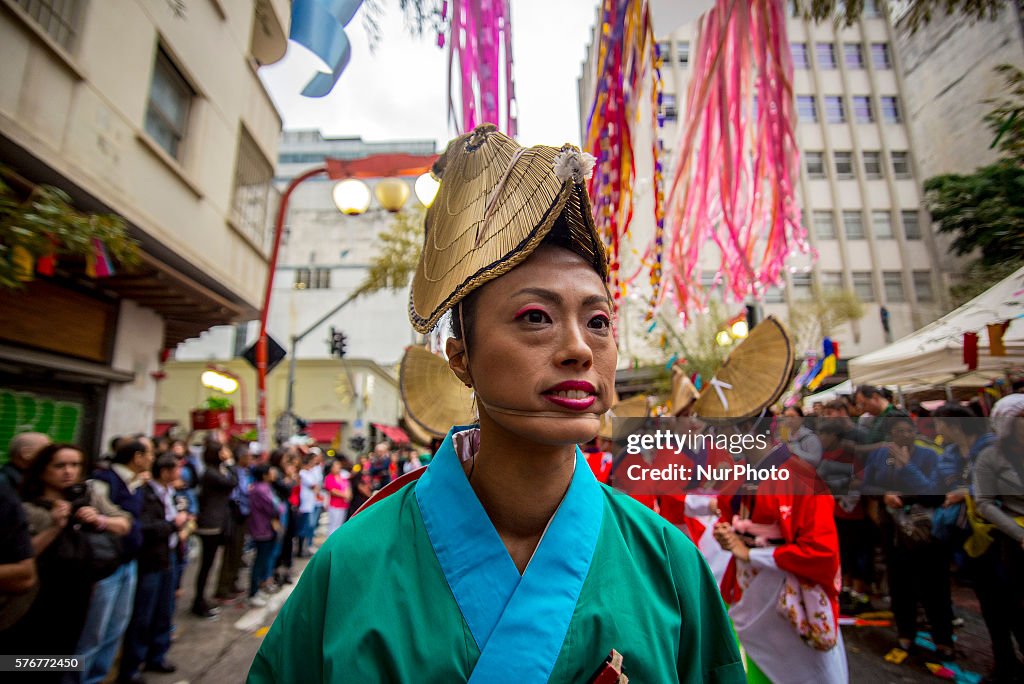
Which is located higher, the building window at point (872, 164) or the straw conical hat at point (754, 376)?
the building window at point (872, 164)

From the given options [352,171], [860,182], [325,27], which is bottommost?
[325,27]

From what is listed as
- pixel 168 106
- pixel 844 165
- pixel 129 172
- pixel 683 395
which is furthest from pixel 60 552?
pixel 844 165

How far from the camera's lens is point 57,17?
183 inches

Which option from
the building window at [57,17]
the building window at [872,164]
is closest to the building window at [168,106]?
the building window at [57,17]

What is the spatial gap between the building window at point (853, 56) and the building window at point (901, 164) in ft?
16.3

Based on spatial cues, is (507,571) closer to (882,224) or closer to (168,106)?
(168,106)

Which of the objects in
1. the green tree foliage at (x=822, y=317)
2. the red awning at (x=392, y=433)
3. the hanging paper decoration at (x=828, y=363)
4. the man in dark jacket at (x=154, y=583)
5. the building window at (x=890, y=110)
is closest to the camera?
the man in dark jacket at (x=154, y=583)

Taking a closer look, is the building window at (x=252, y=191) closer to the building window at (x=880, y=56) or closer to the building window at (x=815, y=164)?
the building window at (x=815, y=164)

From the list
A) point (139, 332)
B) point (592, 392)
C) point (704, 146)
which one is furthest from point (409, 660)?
point (139, 332)

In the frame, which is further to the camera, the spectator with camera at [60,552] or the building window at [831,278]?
the building window at [831,278]

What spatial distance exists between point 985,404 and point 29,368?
10270 mm

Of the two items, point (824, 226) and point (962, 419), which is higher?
point (824, 226)

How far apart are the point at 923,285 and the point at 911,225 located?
3.06 metres

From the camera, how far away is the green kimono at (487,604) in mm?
1133
